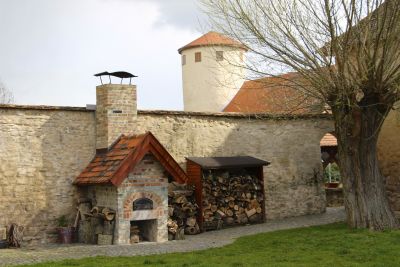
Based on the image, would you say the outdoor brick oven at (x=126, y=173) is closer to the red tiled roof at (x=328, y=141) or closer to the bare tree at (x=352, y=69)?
the bare tree at (x=352, y=69)

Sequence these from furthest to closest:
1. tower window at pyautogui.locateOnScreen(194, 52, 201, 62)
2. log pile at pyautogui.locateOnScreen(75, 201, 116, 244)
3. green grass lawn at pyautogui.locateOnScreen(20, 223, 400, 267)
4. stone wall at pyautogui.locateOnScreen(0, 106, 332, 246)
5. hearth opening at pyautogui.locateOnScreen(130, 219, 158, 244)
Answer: tower window at pyautogui.locateOnScreen(194, 52, 201, 62)
stone wall at pyautogui.locateOnScreen(0, 106, 332, 246)
hearth opening at pyautogui.locateOnScreen(130, 219, 158, 244)
log pile at pyautogui.locateOnScreen(75, 201, 116, 244)
green grass lawn at pyautogui.locateOnScreen(20, 223, 400, 267)

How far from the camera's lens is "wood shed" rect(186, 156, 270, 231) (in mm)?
14047

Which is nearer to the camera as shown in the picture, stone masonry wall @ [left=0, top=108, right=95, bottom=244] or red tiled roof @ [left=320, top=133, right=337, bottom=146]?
stone masonry wall @ [left=0, top=108, right=95, bottom=244]

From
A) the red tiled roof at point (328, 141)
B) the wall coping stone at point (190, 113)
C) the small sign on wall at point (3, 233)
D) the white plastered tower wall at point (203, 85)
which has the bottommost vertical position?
the small sign on wall at point (3, 233)

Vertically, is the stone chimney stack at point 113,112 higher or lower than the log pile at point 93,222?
higher

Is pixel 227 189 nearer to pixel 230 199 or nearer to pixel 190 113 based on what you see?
pixel 230 199

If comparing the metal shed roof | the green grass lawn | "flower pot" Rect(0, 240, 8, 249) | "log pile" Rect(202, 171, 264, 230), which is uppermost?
the metal shed roof

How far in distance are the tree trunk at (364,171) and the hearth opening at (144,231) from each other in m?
4.62

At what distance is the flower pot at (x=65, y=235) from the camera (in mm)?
12309

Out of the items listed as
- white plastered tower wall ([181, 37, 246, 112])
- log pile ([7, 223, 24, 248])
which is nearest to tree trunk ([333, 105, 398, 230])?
log pile ([7, 223, 24, 248])

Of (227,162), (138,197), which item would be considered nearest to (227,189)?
(227,162)

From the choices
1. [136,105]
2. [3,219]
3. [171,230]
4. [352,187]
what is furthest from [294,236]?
[3,219]

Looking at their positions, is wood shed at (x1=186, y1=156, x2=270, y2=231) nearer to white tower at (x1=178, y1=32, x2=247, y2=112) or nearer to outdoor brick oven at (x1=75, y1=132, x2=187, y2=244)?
outdoor brick oven at (x1=75, y1=132, x2=187, y2=244)

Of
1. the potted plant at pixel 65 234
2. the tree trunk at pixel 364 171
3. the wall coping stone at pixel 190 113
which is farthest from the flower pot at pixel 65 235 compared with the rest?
the tree trunk at pixel 364 171
